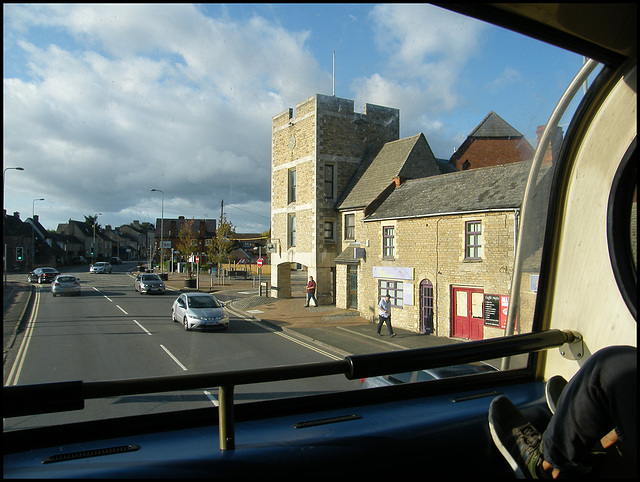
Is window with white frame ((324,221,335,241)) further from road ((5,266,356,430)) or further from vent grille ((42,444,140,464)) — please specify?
vent grille ((42,444,140,464))

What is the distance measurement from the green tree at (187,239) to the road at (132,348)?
21.9 inches

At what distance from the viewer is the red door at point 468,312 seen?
328 centimetres

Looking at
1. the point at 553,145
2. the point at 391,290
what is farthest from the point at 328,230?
the point at 553,145

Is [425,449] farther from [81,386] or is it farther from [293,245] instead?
[293,245]

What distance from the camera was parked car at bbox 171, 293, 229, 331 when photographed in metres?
3.67

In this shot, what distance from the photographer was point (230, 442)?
1.61m

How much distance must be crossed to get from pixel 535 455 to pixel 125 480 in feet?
4.98

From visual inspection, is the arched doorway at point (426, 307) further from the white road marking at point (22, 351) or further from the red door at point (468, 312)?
the white road marking at point (22, 351)

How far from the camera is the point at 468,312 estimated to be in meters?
4.27

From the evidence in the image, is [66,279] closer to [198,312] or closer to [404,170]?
[198,312]

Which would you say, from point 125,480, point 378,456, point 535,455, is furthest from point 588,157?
point 125,480

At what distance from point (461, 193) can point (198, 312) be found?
496 centimetres

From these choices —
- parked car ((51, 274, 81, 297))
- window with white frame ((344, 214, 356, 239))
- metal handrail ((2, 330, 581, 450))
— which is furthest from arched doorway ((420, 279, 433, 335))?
window with white frame ((344, 214, 356, 239))

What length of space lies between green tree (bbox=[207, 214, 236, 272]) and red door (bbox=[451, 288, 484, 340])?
72.9 inches
